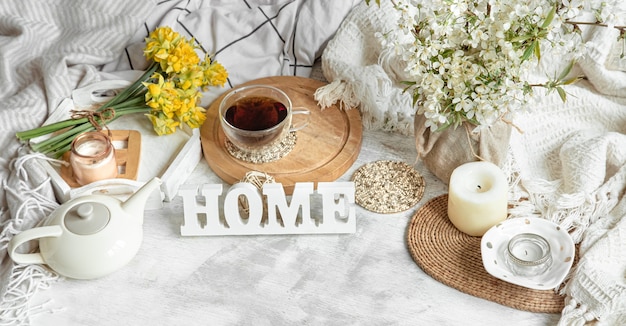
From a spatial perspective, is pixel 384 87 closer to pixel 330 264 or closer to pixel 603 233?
pixel 330 264

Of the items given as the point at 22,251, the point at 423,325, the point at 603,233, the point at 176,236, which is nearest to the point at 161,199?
the point at 176,236

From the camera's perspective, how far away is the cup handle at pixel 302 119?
1.64 m

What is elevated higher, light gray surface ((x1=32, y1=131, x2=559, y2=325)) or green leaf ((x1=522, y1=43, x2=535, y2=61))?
green leaf ((x1=522, y1=43, x2=535, y2=61))

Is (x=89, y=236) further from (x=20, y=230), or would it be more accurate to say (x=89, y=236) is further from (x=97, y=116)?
(x=97, y=116)

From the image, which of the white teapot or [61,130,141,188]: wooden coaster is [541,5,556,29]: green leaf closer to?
the white teapot

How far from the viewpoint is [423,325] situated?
1.37m

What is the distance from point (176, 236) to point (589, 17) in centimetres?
97

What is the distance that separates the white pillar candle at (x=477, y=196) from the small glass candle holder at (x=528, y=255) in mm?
65

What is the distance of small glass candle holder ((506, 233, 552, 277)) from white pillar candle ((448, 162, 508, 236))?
0.21ft

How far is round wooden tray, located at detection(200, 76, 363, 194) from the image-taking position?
159 centimetres

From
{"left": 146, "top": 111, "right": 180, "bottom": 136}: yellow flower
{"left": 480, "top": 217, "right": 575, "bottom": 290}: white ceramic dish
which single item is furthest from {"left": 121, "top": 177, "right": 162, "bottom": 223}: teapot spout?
A: {"left": 480, "top": 217, "right": 575, "bottom": 290}: white ceramic dish

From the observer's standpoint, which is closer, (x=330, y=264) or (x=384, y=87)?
(x=330, y=264)

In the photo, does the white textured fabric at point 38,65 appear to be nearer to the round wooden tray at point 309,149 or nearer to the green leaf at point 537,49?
the round wooden tray at point 309,149

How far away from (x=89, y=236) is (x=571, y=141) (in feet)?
3.01
